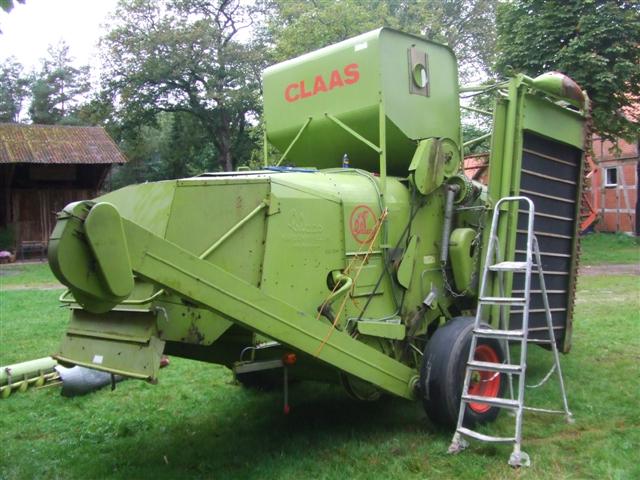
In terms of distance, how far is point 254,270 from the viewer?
13.8ft

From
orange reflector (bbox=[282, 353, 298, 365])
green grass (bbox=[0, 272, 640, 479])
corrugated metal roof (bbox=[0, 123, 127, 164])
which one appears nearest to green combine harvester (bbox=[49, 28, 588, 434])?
orange reflector (bbox=[282, 353, 298, 365])

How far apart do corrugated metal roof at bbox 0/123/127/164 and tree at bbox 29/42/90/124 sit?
17.4m

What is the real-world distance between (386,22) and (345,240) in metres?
21.2

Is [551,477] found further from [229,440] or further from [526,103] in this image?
[526,103]

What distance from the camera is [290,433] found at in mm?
5078

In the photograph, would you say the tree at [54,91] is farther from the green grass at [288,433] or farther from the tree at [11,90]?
the green grass at [288,433]

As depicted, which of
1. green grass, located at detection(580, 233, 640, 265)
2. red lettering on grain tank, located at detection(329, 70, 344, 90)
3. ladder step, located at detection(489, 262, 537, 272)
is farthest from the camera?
green grass, located at detection(580, 233, 640, 265)

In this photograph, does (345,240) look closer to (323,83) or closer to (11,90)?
(323,83)

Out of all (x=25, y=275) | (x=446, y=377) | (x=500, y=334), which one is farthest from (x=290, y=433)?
(x=25, y=275)

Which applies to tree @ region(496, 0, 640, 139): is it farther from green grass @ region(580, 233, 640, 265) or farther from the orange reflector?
the orange reflector

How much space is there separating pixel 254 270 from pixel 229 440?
5.13 feet

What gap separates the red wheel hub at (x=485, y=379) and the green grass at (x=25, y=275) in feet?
39.5

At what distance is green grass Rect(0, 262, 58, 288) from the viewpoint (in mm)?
16083

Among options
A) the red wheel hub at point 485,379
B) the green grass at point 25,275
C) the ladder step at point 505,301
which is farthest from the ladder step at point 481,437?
the green grass at point 25,275
